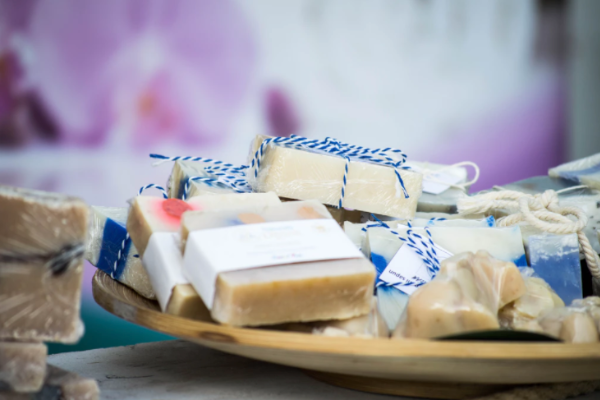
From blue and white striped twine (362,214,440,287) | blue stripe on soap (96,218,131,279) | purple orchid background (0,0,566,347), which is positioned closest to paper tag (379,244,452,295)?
blue and white striped twine (362,214,440,287)

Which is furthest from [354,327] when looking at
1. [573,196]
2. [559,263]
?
[573,196]

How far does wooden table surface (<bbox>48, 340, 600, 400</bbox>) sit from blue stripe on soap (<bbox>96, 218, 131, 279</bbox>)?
156 mm

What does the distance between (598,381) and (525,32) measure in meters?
2.68

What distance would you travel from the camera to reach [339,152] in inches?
53.4

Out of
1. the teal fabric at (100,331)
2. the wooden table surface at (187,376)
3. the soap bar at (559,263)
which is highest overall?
the soap bar at (559,263)

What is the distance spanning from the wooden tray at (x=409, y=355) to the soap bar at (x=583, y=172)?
32.5 inches

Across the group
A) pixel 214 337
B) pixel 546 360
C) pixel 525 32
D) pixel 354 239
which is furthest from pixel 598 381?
pixel 525 32

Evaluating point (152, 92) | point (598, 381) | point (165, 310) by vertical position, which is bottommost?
point (598, 381)

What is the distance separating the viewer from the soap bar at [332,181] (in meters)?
1.28

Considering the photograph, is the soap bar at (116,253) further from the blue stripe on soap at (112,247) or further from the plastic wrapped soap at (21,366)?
the plastic wrapped soap at (21,366)

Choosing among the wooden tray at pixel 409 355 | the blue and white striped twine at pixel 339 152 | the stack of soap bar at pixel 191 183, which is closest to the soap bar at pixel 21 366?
the wooden tray at pixel 409 355

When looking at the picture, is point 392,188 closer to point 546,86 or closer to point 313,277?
point 313,277

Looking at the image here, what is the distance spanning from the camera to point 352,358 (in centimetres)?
79

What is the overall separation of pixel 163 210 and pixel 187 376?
28cm
